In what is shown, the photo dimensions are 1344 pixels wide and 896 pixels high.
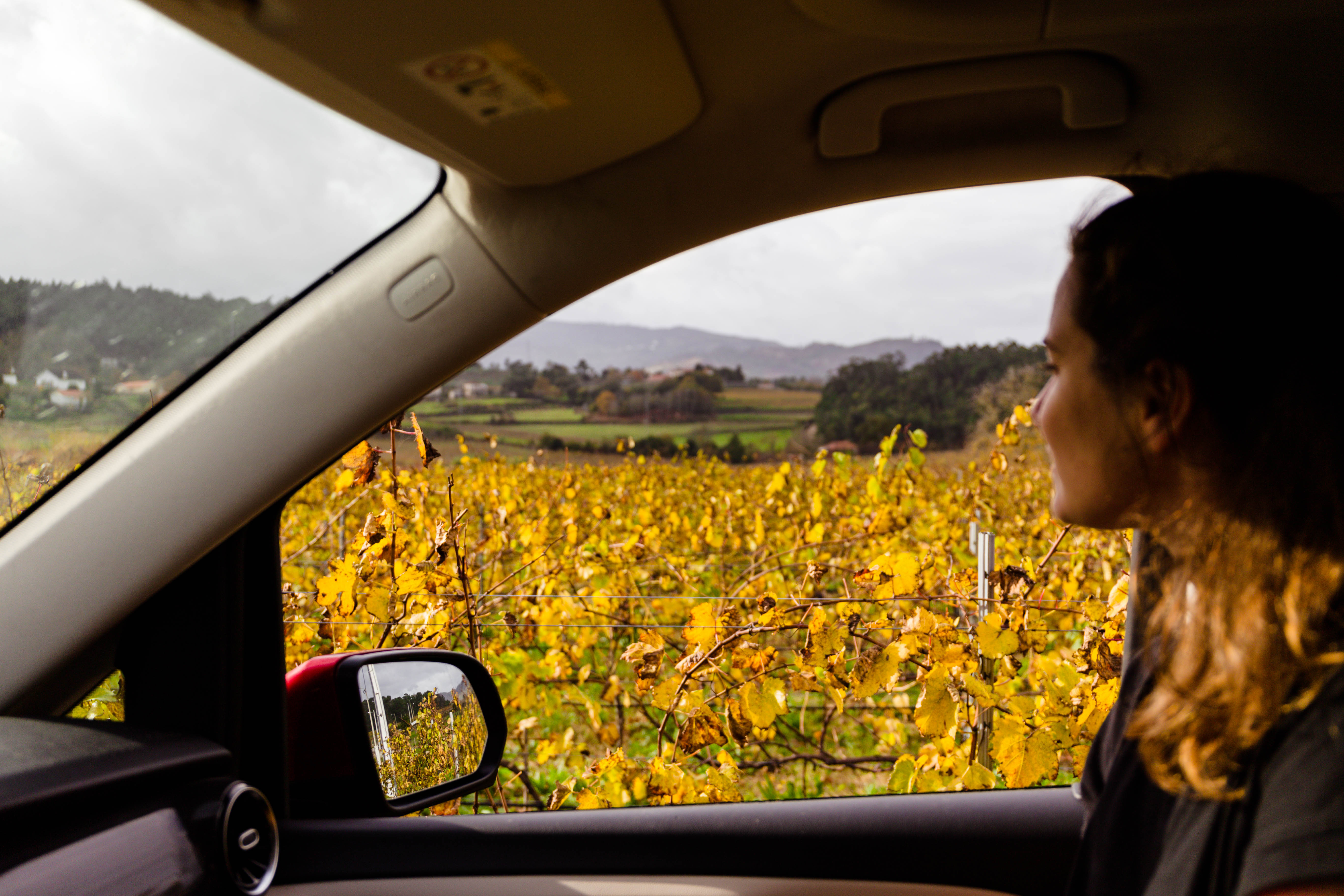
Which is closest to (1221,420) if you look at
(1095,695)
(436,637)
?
(1095,695)

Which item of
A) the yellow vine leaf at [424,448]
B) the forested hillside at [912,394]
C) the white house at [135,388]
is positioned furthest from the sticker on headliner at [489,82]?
the forested hillside at [912,394]

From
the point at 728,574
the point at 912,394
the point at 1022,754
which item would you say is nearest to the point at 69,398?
the point at 1022,754

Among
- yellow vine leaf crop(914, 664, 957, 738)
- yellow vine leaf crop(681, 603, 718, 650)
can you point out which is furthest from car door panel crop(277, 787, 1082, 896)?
yellow vine leaf crop(681, 603, 718, 650)

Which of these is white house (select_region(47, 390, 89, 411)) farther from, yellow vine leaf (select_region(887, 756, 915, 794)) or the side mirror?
yellow vine leaf (select_region(887, 756, 915, 794))

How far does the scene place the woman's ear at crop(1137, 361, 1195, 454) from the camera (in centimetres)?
100

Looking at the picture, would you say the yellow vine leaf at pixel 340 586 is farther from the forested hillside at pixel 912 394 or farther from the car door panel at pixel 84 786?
the forested hillside at pixel 912 394

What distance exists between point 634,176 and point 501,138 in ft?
0.79

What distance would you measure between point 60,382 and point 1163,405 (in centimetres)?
142

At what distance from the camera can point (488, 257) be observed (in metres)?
1.38

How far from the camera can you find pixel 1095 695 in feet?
7.63

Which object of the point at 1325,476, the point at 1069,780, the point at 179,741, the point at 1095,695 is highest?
the point at 1325,476

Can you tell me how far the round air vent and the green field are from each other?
1.89m

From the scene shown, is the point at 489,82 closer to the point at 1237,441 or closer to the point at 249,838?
the point at 1237,441

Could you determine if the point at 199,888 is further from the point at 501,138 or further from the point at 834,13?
the point at 834,13
